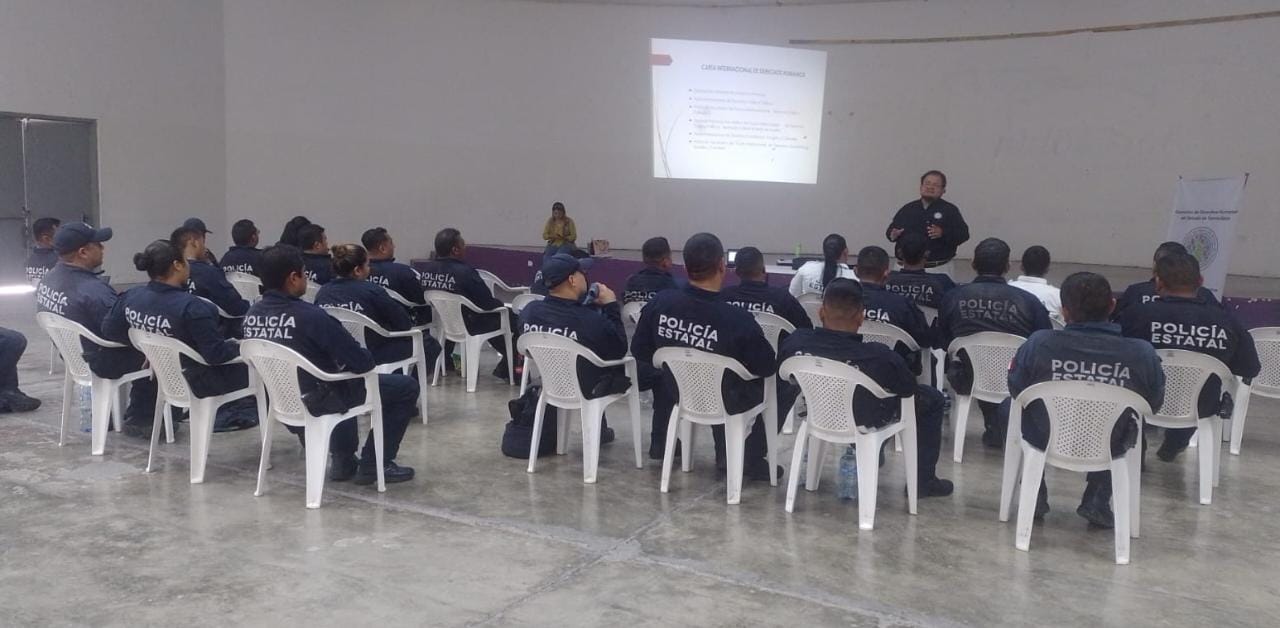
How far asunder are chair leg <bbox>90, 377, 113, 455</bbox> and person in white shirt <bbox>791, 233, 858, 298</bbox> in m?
4.10

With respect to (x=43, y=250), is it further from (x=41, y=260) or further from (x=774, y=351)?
(x=774, y=351)

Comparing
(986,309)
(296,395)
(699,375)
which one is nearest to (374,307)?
(296,395)

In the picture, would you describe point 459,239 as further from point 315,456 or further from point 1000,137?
point 1000,137

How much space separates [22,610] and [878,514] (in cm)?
322

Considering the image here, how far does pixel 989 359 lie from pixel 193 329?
388 centimetres

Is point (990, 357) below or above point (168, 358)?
above

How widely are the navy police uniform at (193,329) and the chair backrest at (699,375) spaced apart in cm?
201

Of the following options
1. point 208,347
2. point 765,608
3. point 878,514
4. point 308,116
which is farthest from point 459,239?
point 308,116

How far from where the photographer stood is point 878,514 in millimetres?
4098

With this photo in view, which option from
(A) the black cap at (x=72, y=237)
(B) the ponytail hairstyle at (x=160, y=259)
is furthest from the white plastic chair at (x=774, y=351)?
(A) the black cap at (x=72, y=237)

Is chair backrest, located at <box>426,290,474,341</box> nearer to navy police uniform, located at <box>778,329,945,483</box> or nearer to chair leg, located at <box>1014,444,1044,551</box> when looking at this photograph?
navy police uniform, located at <box>778,329,945,483</box>

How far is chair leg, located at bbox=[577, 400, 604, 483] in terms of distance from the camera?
446 centimetres

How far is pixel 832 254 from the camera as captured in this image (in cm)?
609

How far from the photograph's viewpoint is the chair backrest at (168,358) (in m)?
4.27
